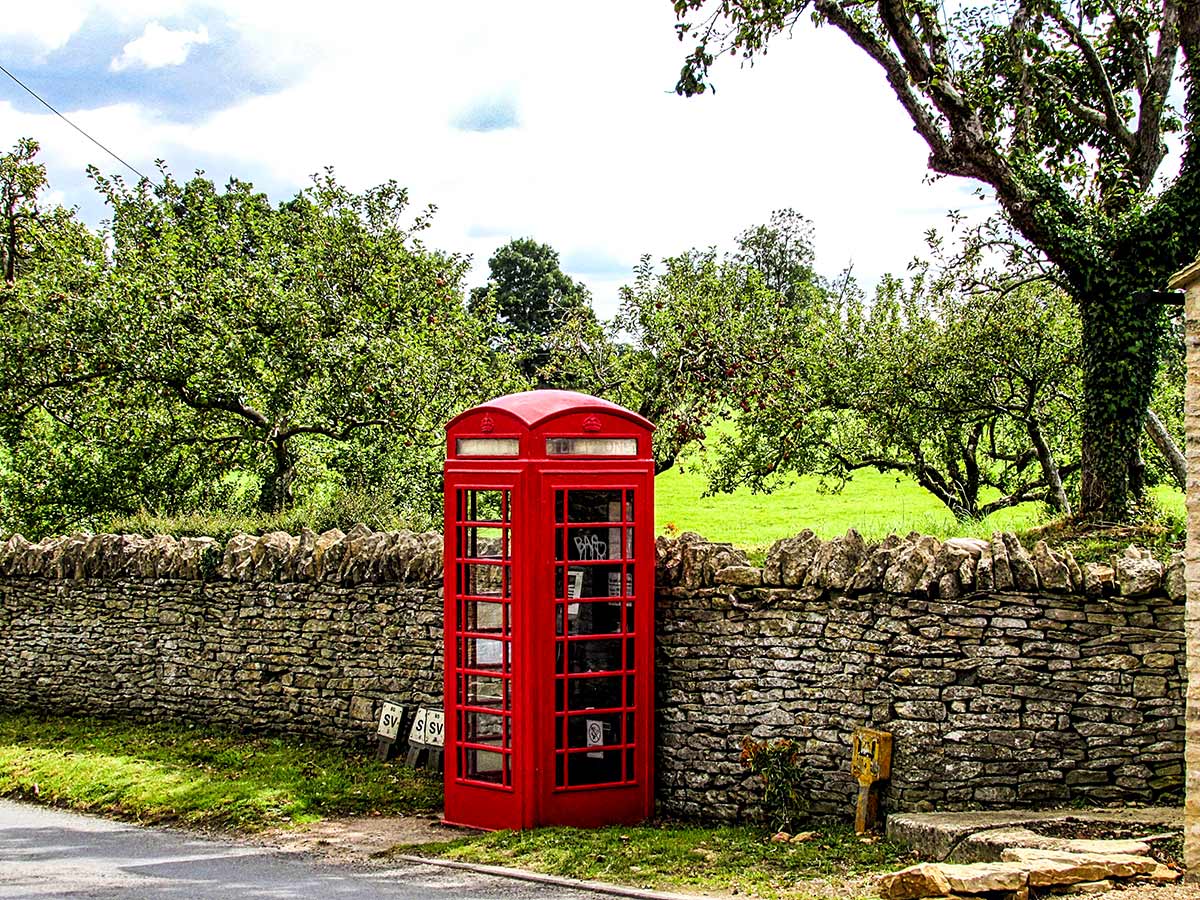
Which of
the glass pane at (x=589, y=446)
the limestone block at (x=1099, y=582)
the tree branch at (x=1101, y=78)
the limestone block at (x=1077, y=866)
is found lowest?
the limestone block at (x=1077, y=866)

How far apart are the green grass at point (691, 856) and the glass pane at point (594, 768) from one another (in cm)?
37

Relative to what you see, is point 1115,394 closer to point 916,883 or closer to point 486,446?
point 486,446

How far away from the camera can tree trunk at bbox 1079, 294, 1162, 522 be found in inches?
456

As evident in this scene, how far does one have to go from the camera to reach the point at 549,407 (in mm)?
8523

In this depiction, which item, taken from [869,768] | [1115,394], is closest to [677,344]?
[1115,394]

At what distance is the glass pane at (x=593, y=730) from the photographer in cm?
855

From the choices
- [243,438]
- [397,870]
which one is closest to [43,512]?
[243,438]

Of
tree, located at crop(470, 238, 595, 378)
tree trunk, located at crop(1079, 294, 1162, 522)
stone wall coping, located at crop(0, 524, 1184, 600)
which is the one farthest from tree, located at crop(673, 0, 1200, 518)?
tree, located at crop(470, 238, 595, 378)

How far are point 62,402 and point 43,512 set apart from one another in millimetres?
1685

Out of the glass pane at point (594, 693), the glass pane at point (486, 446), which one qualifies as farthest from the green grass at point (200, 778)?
the glass pane at point (486, 446)

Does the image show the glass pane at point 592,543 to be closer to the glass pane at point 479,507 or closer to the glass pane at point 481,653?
the glass pane at point 479,507

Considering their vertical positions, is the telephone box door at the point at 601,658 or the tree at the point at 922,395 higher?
the tree at the point at 922,395

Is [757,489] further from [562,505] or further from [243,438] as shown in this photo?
[562,505]

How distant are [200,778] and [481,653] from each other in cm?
293
